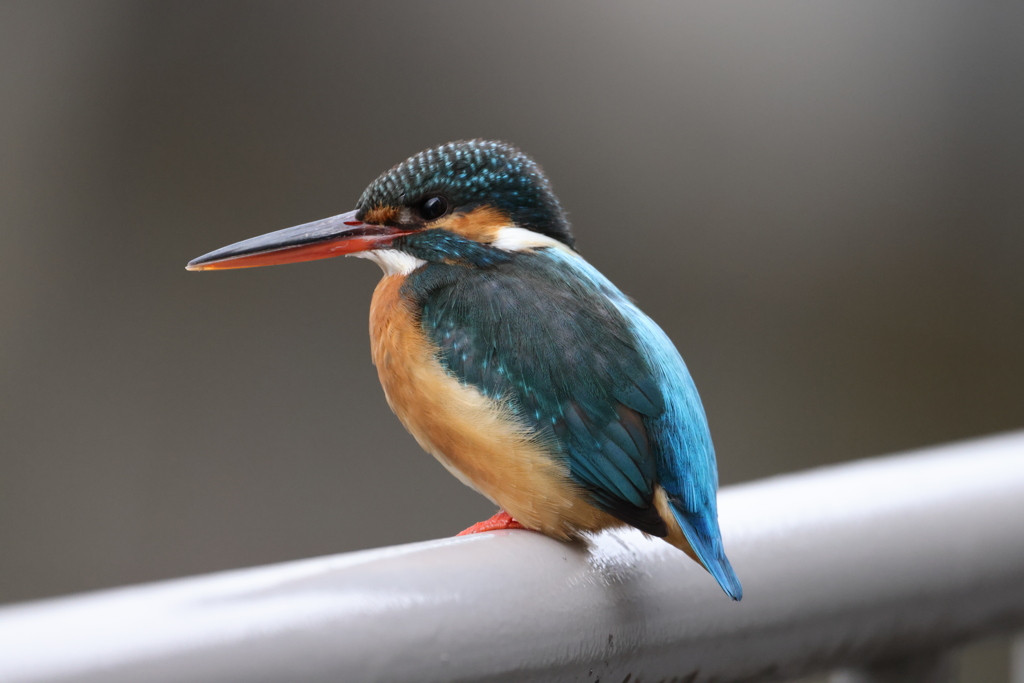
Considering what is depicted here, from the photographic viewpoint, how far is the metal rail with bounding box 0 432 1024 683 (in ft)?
1.33

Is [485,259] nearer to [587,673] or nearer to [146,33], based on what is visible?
[587,673]

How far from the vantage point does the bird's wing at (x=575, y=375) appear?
644 mm

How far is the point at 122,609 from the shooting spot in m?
0.41

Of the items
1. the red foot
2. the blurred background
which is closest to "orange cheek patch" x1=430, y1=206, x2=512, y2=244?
the red foot

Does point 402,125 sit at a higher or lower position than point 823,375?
higher

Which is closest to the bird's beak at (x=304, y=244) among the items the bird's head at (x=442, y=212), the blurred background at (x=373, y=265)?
the bird's head at (x=442, y=212)

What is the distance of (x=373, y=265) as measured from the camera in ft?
6.65

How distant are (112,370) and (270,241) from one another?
1542mm

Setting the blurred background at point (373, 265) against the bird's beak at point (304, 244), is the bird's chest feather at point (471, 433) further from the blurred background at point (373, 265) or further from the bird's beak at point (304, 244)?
the blurred background at point (373, 265)

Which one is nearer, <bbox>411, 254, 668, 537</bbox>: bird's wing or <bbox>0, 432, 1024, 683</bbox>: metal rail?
<bbox>0, 432, 1024, 683</bbox>: metal rail

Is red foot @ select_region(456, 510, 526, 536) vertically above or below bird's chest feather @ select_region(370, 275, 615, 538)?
below

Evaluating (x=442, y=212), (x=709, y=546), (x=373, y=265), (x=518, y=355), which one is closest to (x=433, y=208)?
(x=442, y=212)

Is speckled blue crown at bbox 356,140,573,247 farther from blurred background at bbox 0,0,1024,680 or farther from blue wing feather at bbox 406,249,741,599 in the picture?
blurred background at bbox 0,0,1024,680

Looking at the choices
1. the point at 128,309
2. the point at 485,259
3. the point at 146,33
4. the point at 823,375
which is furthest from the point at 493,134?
the point at 485,259
